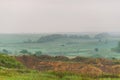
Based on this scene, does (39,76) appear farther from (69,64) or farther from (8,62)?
(69,64)

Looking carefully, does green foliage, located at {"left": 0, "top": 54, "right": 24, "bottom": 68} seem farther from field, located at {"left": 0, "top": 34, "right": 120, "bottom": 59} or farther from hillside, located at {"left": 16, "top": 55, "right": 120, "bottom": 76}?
field, located at {"left": 0, "top": 34, "right": 120, "bottom": 59}

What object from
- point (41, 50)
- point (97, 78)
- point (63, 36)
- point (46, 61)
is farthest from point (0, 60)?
point (63, 36)

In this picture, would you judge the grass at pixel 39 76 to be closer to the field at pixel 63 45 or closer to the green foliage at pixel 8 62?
the green foliage at pixel 8 62

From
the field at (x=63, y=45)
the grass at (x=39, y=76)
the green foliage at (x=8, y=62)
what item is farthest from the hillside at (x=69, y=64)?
the grass at (x=39, y=76)

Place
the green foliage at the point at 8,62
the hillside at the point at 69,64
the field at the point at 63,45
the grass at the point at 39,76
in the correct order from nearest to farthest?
the grass at the point at 39,76 → the green foliage at the point at 8,62 → the hillside at the point at 69,64 → the field at the point at 63,45

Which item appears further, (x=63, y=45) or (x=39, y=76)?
(x=63, y=45)

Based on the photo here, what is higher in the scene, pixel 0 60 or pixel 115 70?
pixel 0 60

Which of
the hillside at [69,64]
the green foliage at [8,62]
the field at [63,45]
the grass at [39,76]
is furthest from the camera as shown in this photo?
the field at [63,45]

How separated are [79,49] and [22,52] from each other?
3.56 m

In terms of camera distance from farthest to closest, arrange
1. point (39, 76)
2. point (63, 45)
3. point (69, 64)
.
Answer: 1. point (63, 45)
2. point (69, 64)
3. point (39, 76)

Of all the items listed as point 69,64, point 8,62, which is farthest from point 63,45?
point 8,62

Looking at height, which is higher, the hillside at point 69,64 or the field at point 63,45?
the field at point 63,45

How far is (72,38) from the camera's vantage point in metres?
22.0

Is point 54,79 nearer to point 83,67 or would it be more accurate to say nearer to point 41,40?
point 83,67
